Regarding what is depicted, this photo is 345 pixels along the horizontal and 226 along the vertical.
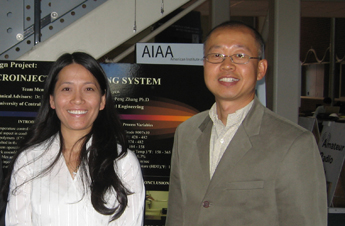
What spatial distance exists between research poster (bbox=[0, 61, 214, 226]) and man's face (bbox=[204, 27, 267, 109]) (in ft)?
3.81

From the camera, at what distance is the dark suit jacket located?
140 cm

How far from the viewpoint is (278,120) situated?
62.5 inches

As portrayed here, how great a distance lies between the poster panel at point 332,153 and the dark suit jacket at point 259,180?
190 inches

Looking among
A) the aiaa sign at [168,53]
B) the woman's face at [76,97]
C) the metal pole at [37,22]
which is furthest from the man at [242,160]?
the metal pole at [37,22]

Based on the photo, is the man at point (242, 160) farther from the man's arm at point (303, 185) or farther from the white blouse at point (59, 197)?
the white blouse at point (59, 197)

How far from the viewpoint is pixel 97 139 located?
6.34 ft

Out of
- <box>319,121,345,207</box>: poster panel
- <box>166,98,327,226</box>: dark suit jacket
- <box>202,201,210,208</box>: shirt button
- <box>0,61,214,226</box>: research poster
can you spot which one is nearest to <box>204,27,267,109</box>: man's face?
<box>166,98,327,226</box>: dark suit jacket

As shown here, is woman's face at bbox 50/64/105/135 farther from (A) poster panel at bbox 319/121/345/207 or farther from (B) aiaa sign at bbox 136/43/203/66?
(A) poster panel at bbox 319/121/345/207

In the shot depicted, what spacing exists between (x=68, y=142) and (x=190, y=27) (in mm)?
5979

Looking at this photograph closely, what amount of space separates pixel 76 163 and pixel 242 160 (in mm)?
923

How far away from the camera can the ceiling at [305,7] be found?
728 centimetres

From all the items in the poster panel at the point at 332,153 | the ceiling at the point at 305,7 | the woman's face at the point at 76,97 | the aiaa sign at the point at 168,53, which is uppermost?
the ceiling at the point at 305,7

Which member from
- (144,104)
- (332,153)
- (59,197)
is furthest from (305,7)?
(59,197)

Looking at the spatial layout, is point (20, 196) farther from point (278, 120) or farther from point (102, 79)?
point (278, 120)
